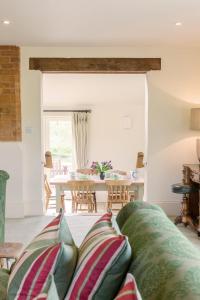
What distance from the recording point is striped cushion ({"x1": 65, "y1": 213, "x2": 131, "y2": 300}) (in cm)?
118

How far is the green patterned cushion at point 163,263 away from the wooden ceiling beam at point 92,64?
4071 millimetres

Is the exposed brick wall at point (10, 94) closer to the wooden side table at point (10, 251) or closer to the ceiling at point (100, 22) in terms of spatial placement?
the ceiling at point (100, 22)

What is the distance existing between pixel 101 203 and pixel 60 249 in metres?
7.69

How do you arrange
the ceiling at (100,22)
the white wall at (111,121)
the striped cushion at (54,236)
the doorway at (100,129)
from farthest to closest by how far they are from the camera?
the doorway at (100,129) → the white wall at (111,121) → the ceiling at (100,22) → the striped cushion at (54,236)

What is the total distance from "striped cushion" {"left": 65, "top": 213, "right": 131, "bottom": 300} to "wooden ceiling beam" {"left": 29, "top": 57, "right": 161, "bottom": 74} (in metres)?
4.37

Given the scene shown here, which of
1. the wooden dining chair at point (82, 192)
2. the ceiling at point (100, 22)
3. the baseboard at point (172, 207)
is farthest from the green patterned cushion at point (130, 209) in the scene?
the wooden dining chair at point (82, 192)

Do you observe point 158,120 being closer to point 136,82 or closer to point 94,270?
point 136,82

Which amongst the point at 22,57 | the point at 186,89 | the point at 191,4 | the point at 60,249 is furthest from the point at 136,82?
the point at 60,249

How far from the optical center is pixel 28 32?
4457mm

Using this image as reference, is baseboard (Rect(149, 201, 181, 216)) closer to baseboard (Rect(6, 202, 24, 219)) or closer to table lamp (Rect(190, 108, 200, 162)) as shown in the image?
table lamp (Rect(190, 108, 200, 162))

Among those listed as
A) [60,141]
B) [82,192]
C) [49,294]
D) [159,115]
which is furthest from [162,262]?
[60,141]

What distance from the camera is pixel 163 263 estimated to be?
1122mm

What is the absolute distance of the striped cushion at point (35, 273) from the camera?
4.09ft

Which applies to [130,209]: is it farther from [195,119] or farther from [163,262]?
[195,119]
